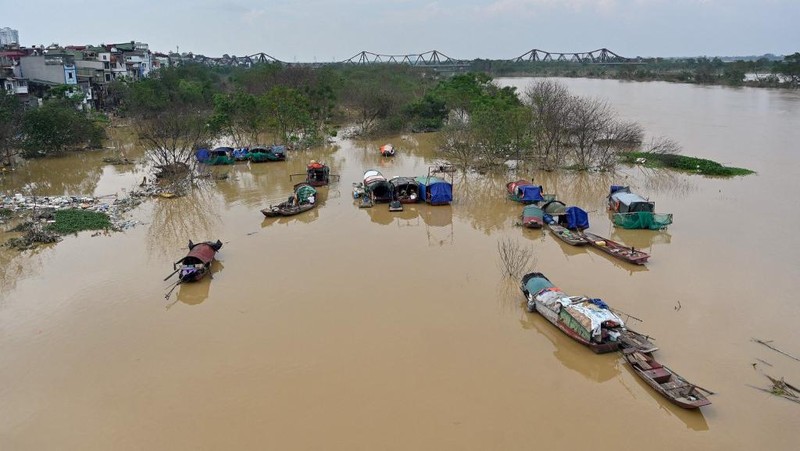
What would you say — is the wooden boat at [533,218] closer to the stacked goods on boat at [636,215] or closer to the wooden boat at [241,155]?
the stacked goods on boat at [636,215]

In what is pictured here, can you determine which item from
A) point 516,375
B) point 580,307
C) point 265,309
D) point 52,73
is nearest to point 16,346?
point 265,309

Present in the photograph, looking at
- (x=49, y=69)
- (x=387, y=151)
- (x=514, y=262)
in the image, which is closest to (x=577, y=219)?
(x=514, y=262)

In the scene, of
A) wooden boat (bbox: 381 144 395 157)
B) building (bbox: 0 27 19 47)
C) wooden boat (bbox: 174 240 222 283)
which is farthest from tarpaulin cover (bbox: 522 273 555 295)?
building (bbox: 0 27 19 47)

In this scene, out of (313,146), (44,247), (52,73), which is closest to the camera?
A: (44,247)

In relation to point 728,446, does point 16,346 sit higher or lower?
higher

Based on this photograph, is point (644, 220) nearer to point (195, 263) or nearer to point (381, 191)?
point (381, 191)

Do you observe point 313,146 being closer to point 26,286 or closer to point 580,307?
point 26,286

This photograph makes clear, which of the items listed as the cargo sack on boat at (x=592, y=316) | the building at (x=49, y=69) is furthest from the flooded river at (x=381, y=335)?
the building at (x=49, y=69)
